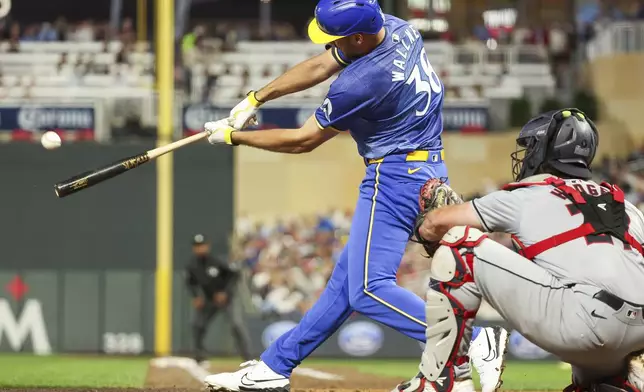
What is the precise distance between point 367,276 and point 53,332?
11.8 meters

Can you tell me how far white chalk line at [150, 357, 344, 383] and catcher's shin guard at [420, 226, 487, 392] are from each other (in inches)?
271

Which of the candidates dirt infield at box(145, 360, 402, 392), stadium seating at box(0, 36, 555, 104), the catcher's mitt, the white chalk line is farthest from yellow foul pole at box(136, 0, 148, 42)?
the catcher's mitt

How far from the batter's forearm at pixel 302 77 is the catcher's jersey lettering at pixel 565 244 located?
5.10ft

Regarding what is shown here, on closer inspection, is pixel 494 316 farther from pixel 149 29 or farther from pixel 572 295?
pixel 572 295

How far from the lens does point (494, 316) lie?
1598 centimetres

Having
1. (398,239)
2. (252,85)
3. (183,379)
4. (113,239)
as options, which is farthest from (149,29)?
(398,239)

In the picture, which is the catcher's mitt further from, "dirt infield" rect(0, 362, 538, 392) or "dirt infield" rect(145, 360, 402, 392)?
"dirt infield" rect(145, 360, 402, 392)

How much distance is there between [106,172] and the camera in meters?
6.41

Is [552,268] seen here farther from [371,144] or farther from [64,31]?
[64,31]

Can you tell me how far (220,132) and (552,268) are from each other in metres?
2.00

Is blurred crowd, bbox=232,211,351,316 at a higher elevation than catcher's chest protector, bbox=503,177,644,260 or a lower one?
lower

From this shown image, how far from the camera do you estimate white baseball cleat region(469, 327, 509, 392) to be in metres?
5.55

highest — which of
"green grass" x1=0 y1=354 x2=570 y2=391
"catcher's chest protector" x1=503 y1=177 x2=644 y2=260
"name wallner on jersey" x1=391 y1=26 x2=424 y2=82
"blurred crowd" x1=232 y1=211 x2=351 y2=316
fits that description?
"name wallner on jersey" x1=391 y1=26 x2=424 y2=82

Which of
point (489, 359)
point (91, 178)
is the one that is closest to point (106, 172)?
point (91, 178)
